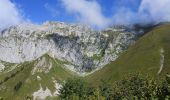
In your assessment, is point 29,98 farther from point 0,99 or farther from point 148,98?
point 148,98

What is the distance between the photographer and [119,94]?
648ft

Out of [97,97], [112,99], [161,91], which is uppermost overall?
[161,91]

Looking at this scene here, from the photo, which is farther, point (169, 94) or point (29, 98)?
point (169, 94)

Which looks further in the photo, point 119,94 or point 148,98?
point 119,94

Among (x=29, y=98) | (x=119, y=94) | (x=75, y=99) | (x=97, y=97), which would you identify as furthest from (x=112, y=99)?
(x=29, y=98)

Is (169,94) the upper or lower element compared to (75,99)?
upper

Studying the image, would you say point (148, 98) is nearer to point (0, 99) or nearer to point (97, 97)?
point (97, 97)

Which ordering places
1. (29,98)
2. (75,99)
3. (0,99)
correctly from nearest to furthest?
(0,99), (29,98), (75,99)

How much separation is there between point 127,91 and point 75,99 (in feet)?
180

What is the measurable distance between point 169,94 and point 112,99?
385 ft

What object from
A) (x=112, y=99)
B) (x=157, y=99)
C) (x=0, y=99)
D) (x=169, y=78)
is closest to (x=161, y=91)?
(x=157, y=99)

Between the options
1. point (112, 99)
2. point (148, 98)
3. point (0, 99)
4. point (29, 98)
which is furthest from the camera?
point (112, 99)

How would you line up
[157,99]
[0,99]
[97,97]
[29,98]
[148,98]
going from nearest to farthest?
[0,99] → [29,98] → [157,99] → [148,98] → [97,97]

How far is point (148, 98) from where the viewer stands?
86750 millimetres
